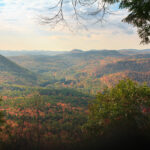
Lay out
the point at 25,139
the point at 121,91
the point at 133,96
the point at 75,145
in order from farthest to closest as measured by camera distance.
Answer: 1. the point at 121,91
2. the point at 133,96
3. the point at 25,139
4. the point at 75,145

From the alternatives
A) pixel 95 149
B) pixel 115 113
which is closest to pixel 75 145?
pixel 95 149

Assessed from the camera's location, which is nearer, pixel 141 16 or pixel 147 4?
pixel 147 4

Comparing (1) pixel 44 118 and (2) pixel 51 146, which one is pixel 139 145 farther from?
(1) pixel 44 118

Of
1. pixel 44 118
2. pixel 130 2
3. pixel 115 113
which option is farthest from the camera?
pixel 44 118

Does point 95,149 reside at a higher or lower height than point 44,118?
higher

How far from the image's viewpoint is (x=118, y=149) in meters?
3.94

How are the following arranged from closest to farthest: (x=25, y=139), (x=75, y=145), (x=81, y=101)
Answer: (x=75, y=145) → (x=25, y=139) → (x=81, y=101)

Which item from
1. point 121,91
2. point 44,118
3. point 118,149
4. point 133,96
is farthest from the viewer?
point 44,118

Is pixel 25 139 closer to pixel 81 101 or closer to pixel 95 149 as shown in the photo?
pixel 95 149

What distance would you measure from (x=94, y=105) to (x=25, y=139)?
11.8 meters

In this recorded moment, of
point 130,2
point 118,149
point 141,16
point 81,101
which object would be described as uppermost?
point 130,2

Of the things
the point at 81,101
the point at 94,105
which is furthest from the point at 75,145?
the point at 81,101

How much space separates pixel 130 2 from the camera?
7.39m

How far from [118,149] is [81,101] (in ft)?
620
